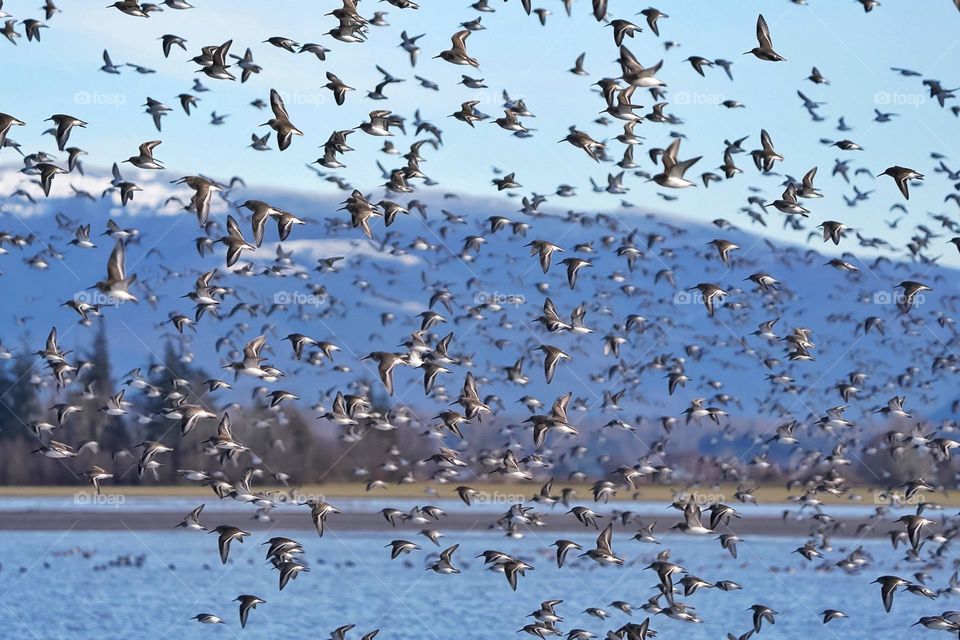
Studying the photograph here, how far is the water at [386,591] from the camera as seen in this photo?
170 ft

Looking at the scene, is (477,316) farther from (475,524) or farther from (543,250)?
(475,524)

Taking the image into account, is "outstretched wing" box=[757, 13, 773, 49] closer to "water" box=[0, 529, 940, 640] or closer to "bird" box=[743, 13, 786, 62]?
"bird" box=[743, 13, 786, 62]

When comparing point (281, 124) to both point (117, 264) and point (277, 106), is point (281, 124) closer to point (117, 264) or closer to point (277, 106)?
point (277, 106)

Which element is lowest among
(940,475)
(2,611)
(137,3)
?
(2,611)

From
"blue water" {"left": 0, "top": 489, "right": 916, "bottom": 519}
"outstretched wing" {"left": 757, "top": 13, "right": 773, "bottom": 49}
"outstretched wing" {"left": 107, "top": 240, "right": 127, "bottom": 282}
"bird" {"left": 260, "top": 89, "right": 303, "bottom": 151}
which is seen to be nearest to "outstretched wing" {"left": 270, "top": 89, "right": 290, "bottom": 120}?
"bird" {"left": 260, "top": 89, "right": 303, "bottom": 151}

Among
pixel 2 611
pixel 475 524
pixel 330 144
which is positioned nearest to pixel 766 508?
pixel 475 524

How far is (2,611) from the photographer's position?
5353cm

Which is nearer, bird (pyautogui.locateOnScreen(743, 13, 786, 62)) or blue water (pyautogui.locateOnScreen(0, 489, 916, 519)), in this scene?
bird (pyautogui.locateOnScreen(743, 13, 786, 62))

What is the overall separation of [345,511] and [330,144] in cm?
5520

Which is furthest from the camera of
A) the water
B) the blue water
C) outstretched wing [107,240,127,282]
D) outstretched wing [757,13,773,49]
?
the blue water

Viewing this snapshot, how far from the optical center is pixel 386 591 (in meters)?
60.5

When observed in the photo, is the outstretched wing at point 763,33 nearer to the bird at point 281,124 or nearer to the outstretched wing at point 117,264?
the bird at point 281,124

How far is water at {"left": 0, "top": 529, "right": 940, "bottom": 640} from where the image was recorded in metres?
51.8

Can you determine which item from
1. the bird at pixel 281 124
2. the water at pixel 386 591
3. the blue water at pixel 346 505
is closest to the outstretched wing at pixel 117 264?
the bird at pixel 281 124
